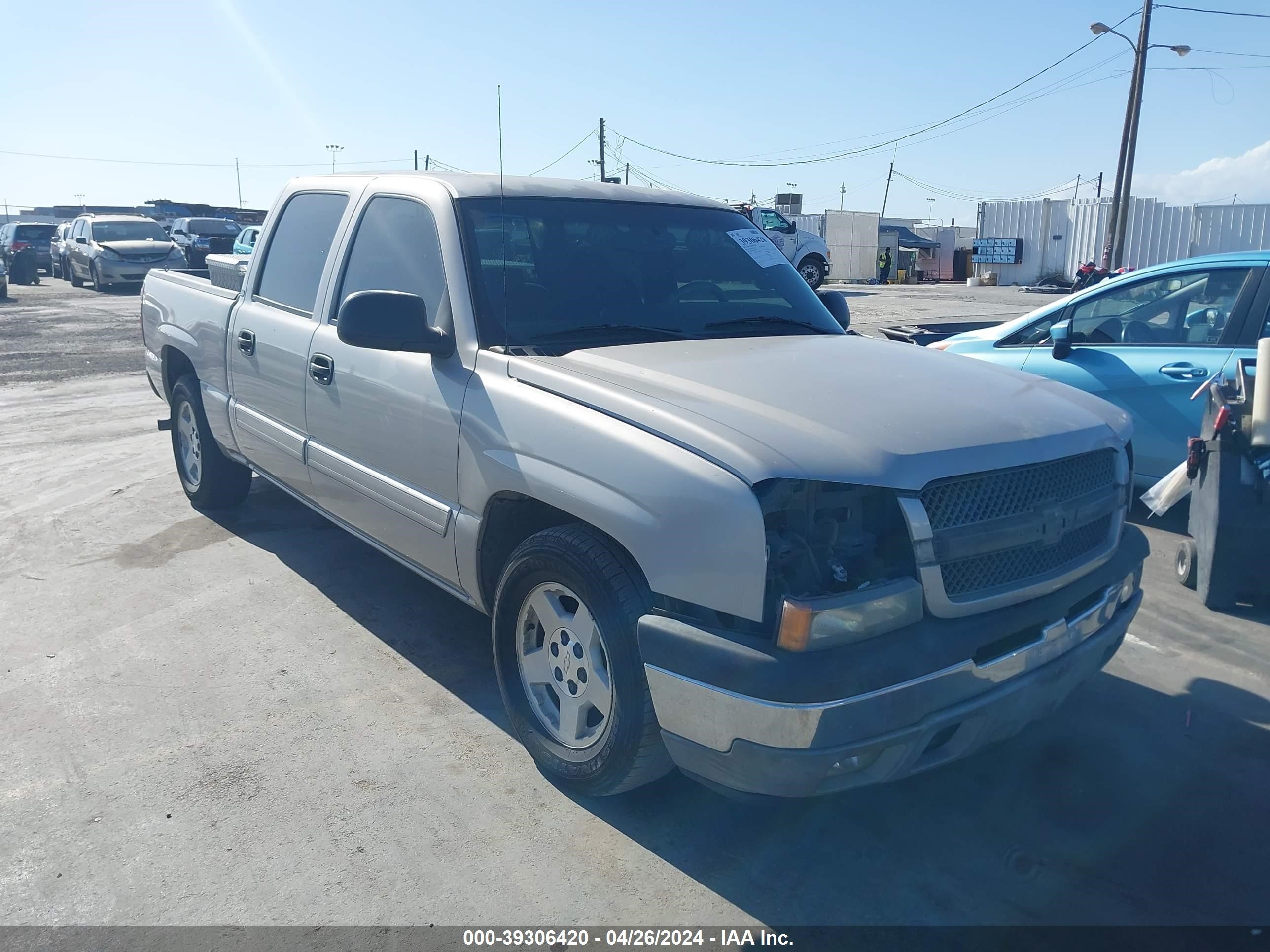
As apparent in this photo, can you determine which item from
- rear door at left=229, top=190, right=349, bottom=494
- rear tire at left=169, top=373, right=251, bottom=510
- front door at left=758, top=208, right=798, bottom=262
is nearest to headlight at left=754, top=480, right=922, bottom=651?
rear door at left=229, top=190, right=349, bottom=494

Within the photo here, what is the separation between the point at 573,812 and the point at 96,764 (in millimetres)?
1730

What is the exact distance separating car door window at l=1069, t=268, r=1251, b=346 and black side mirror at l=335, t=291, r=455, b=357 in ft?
14.7

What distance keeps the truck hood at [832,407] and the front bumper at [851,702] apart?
442 mm

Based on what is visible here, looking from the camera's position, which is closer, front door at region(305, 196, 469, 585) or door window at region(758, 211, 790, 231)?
front door at region(305, 196, 469, 585)

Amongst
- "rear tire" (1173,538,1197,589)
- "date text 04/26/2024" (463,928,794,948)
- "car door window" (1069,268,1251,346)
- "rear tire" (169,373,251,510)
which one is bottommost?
"date text 04/26/2024" (463,928,794,948)

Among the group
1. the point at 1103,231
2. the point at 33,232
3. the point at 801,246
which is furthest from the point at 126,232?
the point at 1103,231

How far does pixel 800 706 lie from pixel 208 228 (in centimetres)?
3773

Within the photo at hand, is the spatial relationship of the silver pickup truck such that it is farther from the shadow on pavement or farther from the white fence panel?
the white fence panel

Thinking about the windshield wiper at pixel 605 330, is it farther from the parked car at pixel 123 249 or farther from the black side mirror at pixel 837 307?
the parked car at pixel 123 249

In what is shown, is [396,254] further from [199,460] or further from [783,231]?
[783,231]

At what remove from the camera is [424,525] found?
3816 mm

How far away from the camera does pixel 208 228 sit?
35531 millimetres

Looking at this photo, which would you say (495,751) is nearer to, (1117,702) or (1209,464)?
(1117,702)

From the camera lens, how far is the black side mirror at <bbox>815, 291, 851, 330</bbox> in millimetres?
4773
